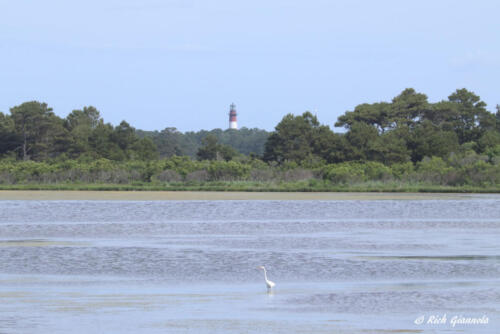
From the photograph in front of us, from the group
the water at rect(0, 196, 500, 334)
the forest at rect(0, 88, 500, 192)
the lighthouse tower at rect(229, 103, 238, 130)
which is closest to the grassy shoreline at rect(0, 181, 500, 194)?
the forest at rect(0, 88, 500, 192)

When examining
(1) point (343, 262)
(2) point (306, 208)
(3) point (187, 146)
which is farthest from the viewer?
(3) point (187, 146)

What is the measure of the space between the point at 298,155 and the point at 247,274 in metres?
58.3

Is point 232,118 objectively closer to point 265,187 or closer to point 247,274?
point 265,187

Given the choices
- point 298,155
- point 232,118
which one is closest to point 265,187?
point 298,155

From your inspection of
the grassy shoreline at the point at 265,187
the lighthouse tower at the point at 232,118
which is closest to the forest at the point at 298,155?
the grassy shoreline at the point at 265,187

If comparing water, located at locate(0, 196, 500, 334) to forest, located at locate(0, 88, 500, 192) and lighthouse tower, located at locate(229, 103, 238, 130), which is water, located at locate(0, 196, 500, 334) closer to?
forest, located at locate(0, 88, 500, 192)

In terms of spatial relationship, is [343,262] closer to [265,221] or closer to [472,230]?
[472,230]

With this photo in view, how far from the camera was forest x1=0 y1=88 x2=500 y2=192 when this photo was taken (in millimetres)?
63000

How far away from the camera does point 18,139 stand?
8344cm

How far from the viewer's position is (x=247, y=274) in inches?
679

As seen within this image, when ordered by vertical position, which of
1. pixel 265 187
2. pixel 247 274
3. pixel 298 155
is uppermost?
pixel 298 155

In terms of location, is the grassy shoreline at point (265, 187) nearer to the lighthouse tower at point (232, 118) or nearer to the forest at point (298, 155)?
the forest at point (298, 155)

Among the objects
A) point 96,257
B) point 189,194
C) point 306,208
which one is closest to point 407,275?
point 96,257

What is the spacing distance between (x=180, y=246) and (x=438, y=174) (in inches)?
1670
